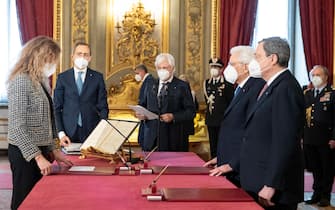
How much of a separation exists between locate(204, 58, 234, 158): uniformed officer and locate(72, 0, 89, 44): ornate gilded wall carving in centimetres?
216

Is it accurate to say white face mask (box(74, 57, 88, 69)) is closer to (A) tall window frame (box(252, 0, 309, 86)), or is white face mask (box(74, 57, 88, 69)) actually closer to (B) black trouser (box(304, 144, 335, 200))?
(B) black trouser (box(304, 144, 335, 200))

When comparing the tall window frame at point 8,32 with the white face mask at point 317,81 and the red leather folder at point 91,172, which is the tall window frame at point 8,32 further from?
the red leather folder at point 91,172

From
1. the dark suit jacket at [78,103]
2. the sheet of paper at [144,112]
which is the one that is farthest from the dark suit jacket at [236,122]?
the dark suit jacket at [78,103]

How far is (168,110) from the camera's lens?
4.50 meters

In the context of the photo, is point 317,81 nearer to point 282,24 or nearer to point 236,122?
point 236,122

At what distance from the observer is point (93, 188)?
8.11 feet

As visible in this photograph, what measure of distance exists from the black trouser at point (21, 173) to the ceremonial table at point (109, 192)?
11.2 inches

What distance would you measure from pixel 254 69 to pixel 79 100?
1775mm

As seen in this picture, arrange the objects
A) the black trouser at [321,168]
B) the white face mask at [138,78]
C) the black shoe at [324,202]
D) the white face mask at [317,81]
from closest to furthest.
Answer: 1. the black shoe at [324,202]
2. the black trouser at [321,168]
3. the white face mask at [317,81]
4. the white face mask at [138,78]

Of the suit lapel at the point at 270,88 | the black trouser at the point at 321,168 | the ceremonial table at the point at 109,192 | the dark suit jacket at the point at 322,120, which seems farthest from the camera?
the dark suit jacket at the point at 322,120

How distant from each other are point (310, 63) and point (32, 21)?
14.3 feet

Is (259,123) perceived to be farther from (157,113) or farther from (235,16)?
(235,16)

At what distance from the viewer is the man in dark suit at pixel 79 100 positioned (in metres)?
4.30

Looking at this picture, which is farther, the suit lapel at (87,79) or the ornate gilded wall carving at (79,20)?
the ornate gilded wall carving at (79,20)
